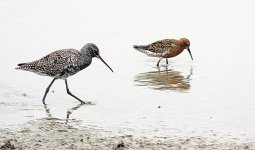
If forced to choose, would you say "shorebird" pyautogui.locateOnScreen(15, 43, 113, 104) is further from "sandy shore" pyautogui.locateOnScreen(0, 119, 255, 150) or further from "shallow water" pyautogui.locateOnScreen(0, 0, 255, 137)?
"sandy shore" pyautogui.locateOnScreen(0, 119, 255, 150)

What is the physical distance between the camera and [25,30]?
758 inches

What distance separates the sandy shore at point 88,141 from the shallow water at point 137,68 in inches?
17.1

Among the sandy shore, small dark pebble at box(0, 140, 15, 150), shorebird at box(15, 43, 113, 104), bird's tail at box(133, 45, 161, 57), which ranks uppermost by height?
shorebird at box(15, 43, 113, 104)

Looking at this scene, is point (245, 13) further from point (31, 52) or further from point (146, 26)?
point (31, 52)

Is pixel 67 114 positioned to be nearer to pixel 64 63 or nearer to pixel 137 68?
pixel 64 63

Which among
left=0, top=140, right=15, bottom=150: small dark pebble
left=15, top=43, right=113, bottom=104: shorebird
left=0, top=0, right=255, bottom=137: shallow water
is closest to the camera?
left=0, top=140, right=15, bottom=150: small dark pebble

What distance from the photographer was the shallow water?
10.5 metres

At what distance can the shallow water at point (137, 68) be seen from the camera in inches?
412

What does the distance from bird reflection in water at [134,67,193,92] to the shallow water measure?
0.03 metres

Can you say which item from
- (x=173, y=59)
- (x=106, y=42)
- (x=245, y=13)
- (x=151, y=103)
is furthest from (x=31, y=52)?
(x=245, y=13)

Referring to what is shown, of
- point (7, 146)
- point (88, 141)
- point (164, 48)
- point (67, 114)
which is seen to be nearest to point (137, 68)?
point (164, 48)

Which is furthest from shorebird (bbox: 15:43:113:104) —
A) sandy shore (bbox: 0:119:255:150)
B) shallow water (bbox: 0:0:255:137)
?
sandy shore (bbox: 0:119:255:150)

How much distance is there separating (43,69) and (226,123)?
3824 mm

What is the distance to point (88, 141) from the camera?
8.68 metres
